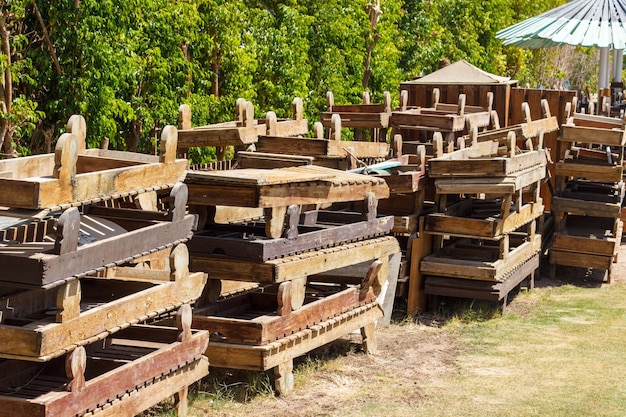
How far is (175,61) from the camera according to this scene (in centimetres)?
1497

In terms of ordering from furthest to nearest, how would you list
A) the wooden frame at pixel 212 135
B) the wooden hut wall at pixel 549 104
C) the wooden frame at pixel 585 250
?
→ the wooden hut wall at pixel 549 104, the wooden frame at pixel 585 250, the wooden frame at pixel 212 135

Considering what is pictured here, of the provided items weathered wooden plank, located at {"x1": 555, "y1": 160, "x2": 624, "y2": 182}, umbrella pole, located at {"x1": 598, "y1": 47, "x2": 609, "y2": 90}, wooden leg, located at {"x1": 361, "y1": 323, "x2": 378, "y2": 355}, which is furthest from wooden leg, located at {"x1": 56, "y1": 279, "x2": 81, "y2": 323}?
umbrella pole, located at {"x1": 598, "y1": 47, "x2": 609, "y2": 90}

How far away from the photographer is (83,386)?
19.7ft

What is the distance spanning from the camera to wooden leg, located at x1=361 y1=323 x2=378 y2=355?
9.50 metres

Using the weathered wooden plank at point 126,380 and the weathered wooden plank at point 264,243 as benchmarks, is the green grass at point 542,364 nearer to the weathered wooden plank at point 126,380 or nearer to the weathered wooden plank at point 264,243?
the weathered wooden plank at point 264,243

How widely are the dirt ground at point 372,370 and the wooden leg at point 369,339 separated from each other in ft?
0.21

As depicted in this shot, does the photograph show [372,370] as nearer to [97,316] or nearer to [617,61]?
[97,316]

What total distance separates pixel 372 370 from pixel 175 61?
710cm

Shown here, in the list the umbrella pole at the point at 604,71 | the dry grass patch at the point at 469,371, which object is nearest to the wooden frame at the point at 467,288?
the dry grass patch at the point at 469,371

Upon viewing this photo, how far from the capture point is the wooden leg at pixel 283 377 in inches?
317

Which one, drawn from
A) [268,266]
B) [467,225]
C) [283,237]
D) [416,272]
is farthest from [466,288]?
[268,266]

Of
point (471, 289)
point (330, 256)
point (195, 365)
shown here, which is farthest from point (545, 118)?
point (195, 365)

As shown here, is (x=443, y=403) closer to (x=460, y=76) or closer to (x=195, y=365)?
(x=195, y=365)

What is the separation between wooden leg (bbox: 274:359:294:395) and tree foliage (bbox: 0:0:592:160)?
18.0 ft
